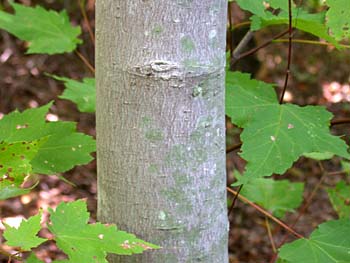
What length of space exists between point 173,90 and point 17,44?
4.43m

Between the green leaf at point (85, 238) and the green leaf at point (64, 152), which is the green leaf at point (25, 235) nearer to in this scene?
A: the green leaf at point (85, 238)

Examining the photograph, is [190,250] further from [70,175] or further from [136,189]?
[70,175]

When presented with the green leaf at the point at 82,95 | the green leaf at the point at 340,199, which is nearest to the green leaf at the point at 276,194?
the green leaf at the point at 340,199

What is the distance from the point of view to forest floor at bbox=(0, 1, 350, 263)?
3.67 m

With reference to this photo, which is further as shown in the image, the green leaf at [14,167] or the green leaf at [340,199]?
the green leaf at [340,199]

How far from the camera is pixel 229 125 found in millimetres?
4816

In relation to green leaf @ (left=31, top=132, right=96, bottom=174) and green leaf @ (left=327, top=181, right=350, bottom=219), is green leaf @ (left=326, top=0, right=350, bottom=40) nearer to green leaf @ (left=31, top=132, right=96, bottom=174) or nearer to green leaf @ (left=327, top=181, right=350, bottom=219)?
green leaf @ (left=31, top=132, right=96, bottom=174)

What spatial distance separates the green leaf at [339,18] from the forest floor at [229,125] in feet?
5.69

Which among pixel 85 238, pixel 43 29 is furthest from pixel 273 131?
pixel 43 29

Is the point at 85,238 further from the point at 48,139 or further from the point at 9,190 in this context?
the point at 48,139

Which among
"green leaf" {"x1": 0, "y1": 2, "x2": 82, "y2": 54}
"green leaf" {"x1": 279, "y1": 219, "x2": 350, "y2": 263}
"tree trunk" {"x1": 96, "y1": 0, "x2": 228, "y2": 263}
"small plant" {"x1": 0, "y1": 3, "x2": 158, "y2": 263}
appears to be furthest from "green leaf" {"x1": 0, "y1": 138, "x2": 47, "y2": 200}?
"green leaf" {"x1": 0, "y1": 2, "x2": 82, "y2": 54}

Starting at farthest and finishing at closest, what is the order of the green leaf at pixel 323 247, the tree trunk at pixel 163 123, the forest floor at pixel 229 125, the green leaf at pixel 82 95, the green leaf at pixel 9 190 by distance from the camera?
the forest floor at pixel 229 125 < the green leaf at pixel 82 95 < the green leaf at pixel 323 247 < the green leaf at pixel 9 190 < the tree trunk at pixel 163 123

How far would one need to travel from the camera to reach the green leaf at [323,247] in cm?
98

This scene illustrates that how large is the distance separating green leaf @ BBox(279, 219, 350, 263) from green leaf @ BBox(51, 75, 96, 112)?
637mm
